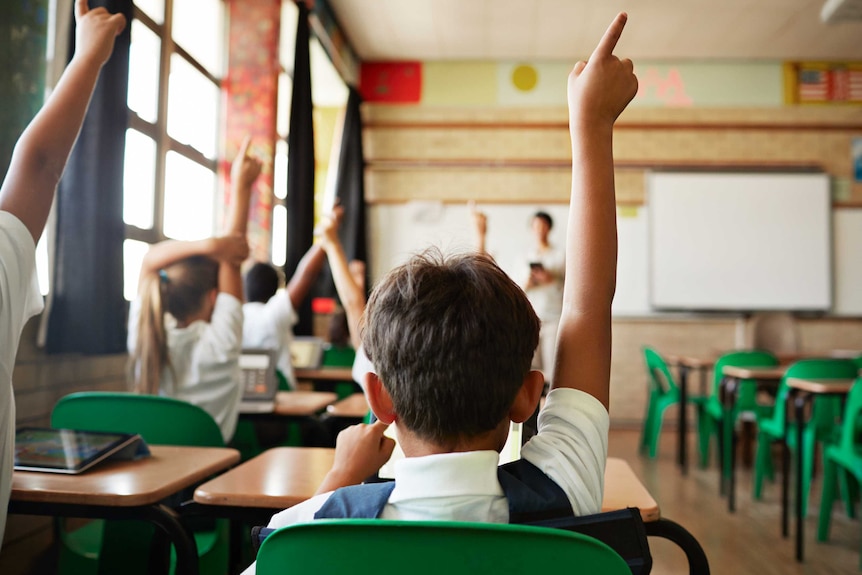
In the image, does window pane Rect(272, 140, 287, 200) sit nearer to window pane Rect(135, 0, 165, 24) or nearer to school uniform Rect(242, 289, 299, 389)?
window pane Rect(135, 0, 165, 24)

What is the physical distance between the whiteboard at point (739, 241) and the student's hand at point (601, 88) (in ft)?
21.0

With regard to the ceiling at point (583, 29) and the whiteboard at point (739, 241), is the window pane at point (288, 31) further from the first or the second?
the whiteboard at point (739, 241)

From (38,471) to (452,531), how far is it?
1075mm

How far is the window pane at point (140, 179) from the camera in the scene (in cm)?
366

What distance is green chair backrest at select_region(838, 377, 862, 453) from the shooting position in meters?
2.89

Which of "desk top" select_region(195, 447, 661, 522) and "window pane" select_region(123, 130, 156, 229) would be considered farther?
"window pane" select_region(123, 130, 156, 229)

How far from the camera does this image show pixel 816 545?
3180 mm

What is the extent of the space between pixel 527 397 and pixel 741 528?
3121 mm

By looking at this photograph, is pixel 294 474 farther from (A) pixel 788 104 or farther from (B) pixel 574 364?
(A) pixel 788 104

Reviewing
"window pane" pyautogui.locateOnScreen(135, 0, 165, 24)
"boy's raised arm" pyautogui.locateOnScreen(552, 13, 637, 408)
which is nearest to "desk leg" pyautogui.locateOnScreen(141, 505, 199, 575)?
"boy's raised arm" pyautogui.locateOnScreen(552, 13, 637, 408)

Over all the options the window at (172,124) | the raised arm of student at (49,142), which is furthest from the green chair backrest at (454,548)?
the window at (172,124)

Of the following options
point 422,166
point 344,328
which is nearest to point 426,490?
point 344,328

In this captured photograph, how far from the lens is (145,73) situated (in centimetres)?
385

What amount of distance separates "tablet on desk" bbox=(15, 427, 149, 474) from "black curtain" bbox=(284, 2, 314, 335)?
3.61 meters
